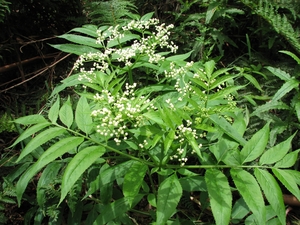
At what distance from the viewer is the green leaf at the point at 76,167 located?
1.28 meters

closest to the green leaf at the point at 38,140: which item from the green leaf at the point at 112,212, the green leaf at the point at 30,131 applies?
the green leaf at the point at 30,131

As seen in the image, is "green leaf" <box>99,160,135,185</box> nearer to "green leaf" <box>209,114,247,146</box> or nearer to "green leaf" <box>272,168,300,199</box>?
"green leaf" <box>209,114,247,146</box>

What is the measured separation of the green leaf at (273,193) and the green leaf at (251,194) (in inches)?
1.7

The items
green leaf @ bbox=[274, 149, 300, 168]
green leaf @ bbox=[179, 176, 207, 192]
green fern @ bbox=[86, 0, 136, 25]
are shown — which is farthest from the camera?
green fern @ bbox=[86, 0, 136, 25]

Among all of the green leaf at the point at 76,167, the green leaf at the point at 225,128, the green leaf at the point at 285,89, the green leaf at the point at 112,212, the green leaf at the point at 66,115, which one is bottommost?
the green leaf at the point at 112,212

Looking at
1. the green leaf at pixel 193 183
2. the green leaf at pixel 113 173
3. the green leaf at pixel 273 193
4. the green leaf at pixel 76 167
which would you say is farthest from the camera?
the green leaf at pixel 193 183

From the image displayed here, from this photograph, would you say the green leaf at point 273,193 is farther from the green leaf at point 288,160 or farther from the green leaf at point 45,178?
the green leaf at point 45,178

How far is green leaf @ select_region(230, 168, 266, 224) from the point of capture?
1.37 meters

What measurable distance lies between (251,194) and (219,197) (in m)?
0.15

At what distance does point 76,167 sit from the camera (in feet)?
4.37

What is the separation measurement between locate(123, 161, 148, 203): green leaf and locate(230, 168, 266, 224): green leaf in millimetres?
468

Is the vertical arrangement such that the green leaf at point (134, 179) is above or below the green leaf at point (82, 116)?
below

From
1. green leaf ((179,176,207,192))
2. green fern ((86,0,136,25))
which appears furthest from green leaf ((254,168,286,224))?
green fern ((86,0,136,25))

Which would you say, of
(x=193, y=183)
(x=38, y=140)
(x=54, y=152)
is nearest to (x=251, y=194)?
(x=193, y=183)
